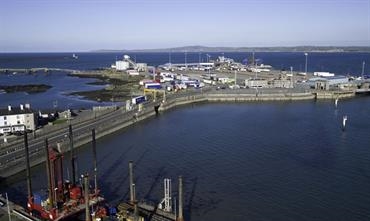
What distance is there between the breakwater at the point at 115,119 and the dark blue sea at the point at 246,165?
3.02 ft

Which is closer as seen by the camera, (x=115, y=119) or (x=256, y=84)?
(x=115, y=119)

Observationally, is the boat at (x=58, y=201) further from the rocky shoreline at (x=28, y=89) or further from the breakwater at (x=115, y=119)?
the rocky shoreline at (x=28, y=89)

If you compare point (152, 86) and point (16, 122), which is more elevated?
point (152, 86)

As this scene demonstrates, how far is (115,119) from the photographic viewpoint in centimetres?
3978

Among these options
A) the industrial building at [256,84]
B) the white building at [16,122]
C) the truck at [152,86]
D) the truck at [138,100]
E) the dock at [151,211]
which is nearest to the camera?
the dock at [151,211]

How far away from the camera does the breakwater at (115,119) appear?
27312 mm

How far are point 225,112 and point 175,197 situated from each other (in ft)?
89.1

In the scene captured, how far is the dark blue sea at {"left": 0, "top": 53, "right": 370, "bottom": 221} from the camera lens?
2092 centimetres

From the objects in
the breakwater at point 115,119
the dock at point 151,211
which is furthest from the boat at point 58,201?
the breakwater at point 115,119

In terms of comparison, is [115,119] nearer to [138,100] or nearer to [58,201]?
[138,100]

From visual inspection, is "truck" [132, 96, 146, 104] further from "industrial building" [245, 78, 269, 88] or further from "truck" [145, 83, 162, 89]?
"industrial building" [245, 78, 269, 88]

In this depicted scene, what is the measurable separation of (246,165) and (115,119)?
56.2 ft

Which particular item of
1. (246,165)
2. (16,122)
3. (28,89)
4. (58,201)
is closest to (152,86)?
(28,89)

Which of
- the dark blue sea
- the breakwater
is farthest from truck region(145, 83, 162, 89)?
the dark blue sea
